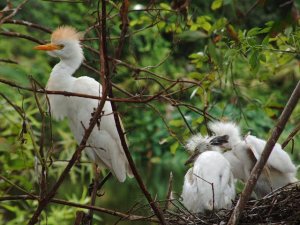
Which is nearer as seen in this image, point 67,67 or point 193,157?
point 193,157

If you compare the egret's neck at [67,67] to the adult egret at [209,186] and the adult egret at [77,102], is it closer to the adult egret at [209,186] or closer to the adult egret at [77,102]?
the adult egret at [77,102]

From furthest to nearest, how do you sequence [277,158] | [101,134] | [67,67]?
[101,134], [67,67], [277,158]

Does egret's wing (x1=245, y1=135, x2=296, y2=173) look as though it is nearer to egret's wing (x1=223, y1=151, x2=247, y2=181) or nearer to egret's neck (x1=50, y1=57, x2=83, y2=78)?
egret's wing (x1=223, y1=151, x2=247, y2=181)

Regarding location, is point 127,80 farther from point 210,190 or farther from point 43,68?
point 210,190

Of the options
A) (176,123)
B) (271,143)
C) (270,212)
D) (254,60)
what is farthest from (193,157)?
(271,143)

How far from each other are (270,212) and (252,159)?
0.56 metres

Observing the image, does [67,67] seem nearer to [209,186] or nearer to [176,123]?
[176,123]

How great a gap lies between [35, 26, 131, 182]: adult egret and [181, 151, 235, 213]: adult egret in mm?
592

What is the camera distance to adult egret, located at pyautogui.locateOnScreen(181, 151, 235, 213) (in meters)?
2.59

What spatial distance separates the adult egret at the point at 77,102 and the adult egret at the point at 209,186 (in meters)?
0.59

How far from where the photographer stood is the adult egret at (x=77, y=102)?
3.14m

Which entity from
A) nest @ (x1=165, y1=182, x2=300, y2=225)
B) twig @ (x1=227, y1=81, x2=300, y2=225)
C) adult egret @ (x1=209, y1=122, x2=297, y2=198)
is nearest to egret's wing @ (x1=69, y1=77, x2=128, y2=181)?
adult egret @ (x1=209, y1=122, x2=297, y2=198)

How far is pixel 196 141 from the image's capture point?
2.96 meters

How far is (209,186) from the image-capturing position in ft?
8.43
